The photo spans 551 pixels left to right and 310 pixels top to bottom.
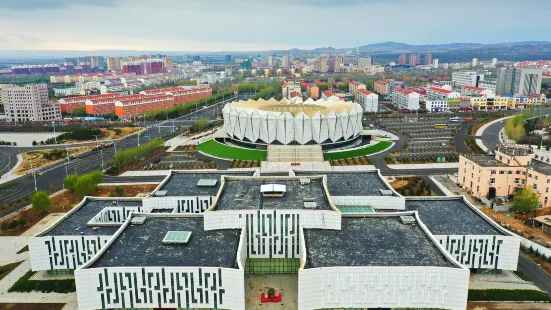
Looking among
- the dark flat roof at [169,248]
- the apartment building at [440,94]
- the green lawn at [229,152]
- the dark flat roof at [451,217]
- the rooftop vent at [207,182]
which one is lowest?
the green lawn at [229,152]

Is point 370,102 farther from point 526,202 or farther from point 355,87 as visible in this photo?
point 526,202

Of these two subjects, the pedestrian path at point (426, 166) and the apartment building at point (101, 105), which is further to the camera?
the apartment building at point (101, 105)

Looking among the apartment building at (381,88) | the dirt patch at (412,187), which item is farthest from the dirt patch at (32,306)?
the apartment building at (381,88)

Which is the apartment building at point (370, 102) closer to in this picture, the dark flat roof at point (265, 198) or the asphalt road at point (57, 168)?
the asphalt road at point (57, 168)

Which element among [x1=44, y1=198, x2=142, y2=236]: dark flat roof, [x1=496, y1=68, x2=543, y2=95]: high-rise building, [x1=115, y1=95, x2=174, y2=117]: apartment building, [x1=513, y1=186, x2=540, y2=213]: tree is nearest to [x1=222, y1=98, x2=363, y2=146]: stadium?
[x1=513, y1=186, x2=540, y2=213]: tree

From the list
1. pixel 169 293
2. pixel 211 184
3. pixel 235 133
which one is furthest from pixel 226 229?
pixel 235 133

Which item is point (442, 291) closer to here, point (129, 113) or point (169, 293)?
point (169, 293)
